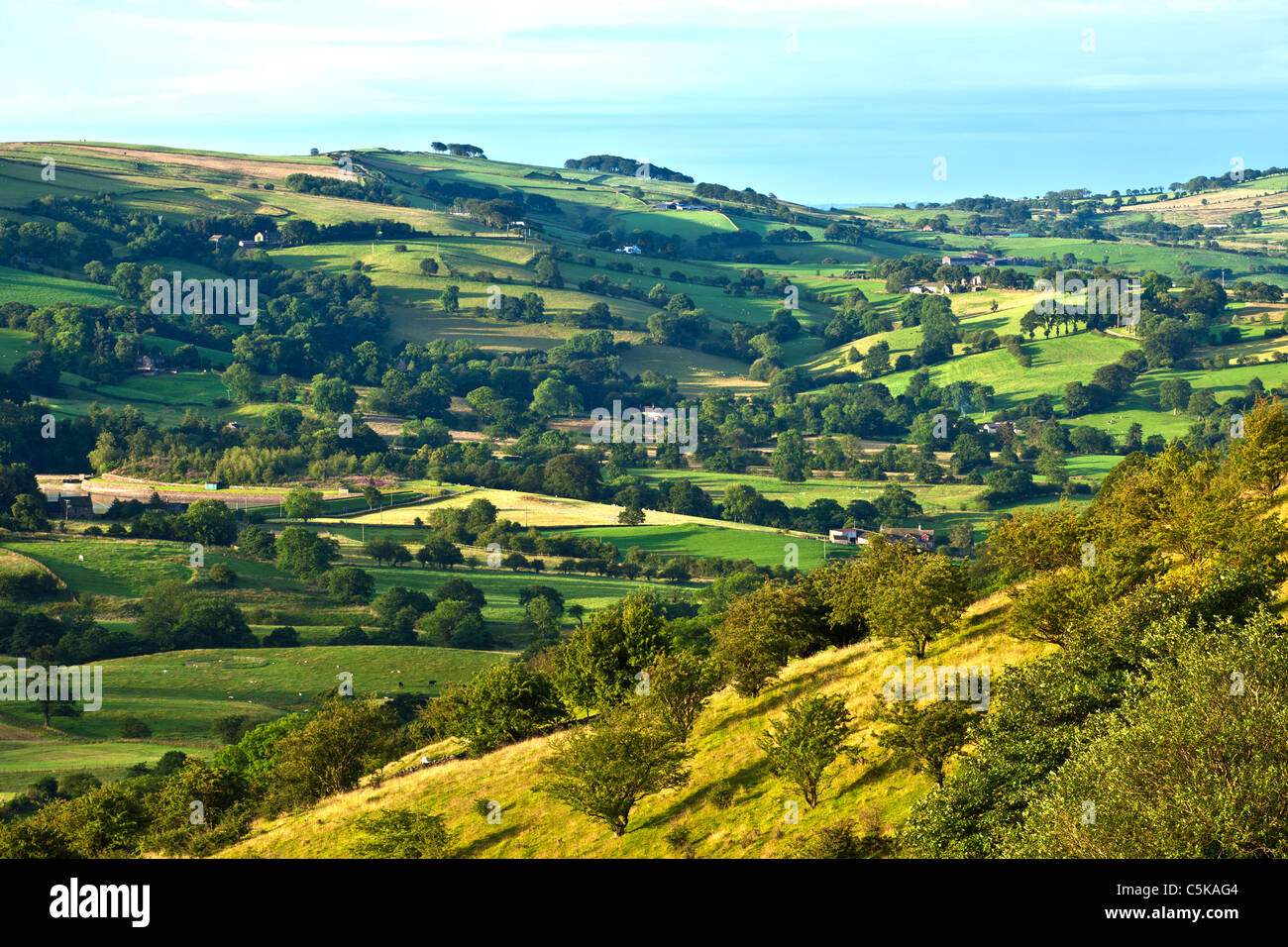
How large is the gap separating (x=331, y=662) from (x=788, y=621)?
147ft

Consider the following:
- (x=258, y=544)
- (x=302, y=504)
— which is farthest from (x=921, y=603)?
(x=302, y=504)

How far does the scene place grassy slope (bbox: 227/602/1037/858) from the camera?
140 feet

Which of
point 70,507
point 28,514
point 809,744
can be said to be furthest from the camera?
point 70,507

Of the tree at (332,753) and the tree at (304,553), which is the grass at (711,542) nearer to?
the tree at (304,553)

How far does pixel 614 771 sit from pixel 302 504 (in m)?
101

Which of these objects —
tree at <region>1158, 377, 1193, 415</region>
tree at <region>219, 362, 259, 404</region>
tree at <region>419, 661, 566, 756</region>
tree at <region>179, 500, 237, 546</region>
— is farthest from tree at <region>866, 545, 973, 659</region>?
tree at <region>219, 362, 259, 404</region>

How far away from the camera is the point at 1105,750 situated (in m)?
32.2

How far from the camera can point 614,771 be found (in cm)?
4494

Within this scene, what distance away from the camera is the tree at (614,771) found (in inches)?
1767

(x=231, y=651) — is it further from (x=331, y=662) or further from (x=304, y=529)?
(x=304, y=529)

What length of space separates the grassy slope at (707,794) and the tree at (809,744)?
3.29 feet

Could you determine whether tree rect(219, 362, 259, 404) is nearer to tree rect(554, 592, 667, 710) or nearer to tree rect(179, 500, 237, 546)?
tree rect(179, 500, 237, 546)

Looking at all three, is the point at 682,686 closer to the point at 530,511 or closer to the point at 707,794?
the point at 707,794

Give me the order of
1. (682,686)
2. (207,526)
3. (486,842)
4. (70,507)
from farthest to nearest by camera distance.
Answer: (70,507), (207,526), (682,686), (486,842)
